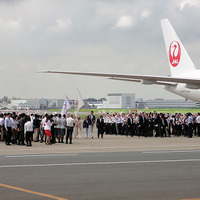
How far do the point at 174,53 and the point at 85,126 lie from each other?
9696mm

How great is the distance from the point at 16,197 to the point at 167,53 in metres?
29.6

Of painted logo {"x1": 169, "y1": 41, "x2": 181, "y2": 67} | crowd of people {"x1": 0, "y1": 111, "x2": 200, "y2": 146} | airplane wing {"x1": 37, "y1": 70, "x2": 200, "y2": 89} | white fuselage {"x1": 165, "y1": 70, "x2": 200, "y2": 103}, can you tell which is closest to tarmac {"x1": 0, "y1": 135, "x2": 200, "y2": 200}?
crowd of people {"x1": 0, "y1": 111, "x2": 200, "y2": 146}

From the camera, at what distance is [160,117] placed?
3316 cm

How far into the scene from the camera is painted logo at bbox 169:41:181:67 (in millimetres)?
35281

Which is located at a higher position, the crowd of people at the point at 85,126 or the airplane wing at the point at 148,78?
the airplane wing at the point at 148,78

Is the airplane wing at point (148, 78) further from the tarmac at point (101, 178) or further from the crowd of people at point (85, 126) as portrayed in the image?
the tarmac at point (101, 178)

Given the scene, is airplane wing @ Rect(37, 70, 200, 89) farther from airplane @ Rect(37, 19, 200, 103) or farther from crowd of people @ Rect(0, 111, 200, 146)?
crowd of people @ Rect(0, 111, 200, 146)

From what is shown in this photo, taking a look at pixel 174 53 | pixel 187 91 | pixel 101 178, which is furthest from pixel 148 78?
pixel 101 178

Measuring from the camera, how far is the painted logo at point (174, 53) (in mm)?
35281

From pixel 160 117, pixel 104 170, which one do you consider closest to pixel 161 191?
pixel 104 170

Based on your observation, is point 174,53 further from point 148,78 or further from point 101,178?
point 101,178

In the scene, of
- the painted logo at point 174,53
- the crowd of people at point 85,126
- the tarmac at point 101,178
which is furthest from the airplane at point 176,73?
the tarmac at point 101,178

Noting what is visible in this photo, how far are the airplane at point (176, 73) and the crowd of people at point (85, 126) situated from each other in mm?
1923

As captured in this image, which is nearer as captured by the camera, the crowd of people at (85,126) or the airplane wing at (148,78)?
the crowd of people at (85,126)
